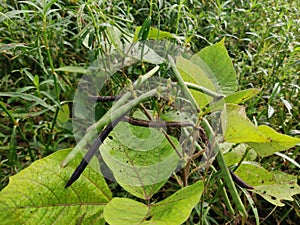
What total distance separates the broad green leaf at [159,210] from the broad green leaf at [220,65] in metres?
0.19

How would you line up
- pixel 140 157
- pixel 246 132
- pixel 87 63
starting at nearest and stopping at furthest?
pixel 246 132, pixel 140 157, pixel 87 63

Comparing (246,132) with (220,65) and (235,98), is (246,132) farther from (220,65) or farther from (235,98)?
(220,65)

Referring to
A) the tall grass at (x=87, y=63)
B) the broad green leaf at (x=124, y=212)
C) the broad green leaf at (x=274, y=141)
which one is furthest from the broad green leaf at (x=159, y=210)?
the tall grass at (x=87, y=63)

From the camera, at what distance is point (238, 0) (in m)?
1.23

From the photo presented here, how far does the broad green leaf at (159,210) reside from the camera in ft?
1.48

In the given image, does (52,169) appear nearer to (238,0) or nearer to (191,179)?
(191,179)

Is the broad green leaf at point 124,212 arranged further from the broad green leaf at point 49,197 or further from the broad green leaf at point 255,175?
the broad green leaf at point 255,175

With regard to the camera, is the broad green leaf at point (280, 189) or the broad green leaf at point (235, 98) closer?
the broad green leaf at point (235, 98)

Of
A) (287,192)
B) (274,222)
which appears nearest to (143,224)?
(287,192)

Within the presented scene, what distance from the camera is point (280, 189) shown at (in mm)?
625

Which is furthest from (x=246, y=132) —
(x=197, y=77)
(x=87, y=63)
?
(x=87, y=63)

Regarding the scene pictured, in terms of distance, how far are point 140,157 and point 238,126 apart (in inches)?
7.1

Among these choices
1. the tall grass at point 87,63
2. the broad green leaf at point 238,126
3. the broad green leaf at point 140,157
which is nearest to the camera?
the broad green leaf at point 238,126

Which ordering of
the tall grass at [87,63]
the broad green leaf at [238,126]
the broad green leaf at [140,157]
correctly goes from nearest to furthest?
1. the broad green leaf at [238,126]
2. the broad green leaf at [140,157]
3. the tall grass at [87,63]
